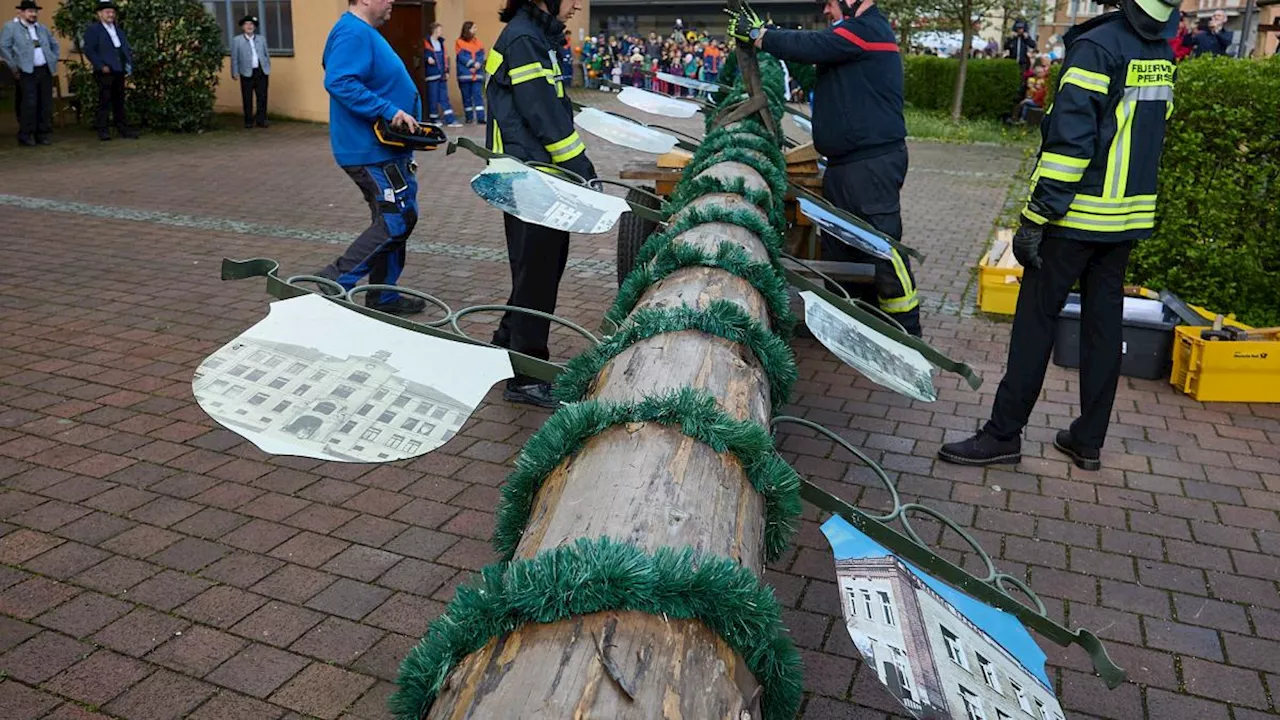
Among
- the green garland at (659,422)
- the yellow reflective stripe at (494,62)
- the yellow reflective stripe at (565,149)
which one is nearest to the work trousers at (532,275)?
the yellow reflective stripe at (565,149)

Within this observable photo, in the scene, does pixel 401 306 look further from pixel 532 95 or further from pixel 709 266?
pixel 709 266

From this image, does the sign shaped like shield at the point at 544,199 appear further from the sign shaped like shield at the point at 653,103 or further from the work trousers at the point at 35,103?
the work trousers at the point at 35,103

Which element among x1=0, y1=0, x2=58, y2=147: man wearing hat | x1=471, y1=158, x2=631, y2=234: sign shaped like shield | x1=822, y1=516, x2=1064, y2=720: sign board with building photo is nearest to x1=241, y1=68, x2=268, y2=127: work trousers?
x1=0, y1=0, x2=58, y2=147: man wearing hat

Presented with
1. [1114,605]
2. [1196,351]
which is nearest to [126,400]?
[1114,605]

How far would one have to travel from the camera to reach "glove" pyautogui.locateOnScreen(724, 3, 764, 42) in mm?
5672

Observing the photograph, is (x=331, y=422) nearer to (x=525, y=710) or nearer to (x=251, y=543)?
(x=525, y=710)

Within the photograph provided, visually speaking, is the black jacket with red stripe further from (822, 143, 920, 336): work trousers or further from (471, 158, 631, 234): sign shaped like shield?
(471, 158, 631, 234): sign shaped like shield

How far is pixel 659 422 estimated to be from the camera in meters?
2.09

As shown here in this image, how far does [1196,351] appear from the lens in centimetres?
560

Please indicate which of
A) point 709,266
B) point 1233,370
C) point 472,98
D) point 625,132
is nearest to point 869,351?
point 709,266

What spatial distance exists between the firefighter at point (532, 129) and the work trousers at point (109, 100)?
12.0 metres

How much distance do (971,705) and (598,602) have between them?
59 cm

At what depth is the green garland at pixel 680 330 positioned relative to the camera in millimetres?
2637

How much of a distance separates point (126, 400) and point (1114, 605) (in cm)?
445
